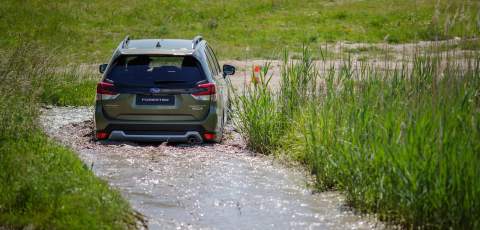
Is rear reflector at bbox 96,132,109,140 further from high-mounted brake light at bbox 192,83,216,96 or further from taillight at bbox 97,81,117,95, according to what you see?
high-mounted brake light at bbox 192,83,216,96

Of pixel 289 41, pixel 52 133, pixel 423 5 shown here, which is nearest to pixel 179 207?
pixel 52 133

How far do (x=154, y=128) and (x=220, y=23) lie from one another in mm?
23031

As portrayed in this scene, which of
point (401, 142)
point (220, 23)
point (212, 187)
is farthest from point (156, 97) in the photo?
point (220, 23)

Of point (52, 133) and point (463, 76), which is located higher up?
point (463, 76)

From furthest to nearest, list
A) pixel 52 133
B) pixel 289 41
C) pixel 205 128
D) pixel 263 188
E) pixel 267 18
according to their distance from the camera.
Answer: pixel 267 18
pixel 289 41
pixel 52 133
pixel 205 128
pixel 263 188

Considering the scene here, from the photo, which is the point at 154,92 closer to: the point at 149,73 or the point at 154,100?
the point at 154,100

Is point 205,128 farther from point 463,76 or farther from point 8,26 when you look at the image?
point 8,26

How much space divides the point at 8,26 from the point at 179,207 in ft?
80.8

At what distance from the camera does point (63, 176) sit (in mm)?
10672

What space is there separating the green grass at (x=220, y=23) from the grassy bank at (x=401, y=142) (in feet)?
54.2

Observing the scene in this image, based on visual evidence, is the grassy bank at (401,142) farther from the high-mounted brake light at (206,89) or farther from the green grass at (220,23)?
the green grass at (220,23)

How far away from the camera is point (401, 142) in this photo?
31.6ft

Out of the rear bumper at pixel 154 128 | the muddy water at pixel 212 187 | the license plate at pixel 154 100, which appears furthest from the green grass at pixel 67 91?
the license plate at pixel 154 100

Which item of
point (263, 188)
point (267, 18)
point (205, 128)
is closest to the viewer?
point (263, 188)
